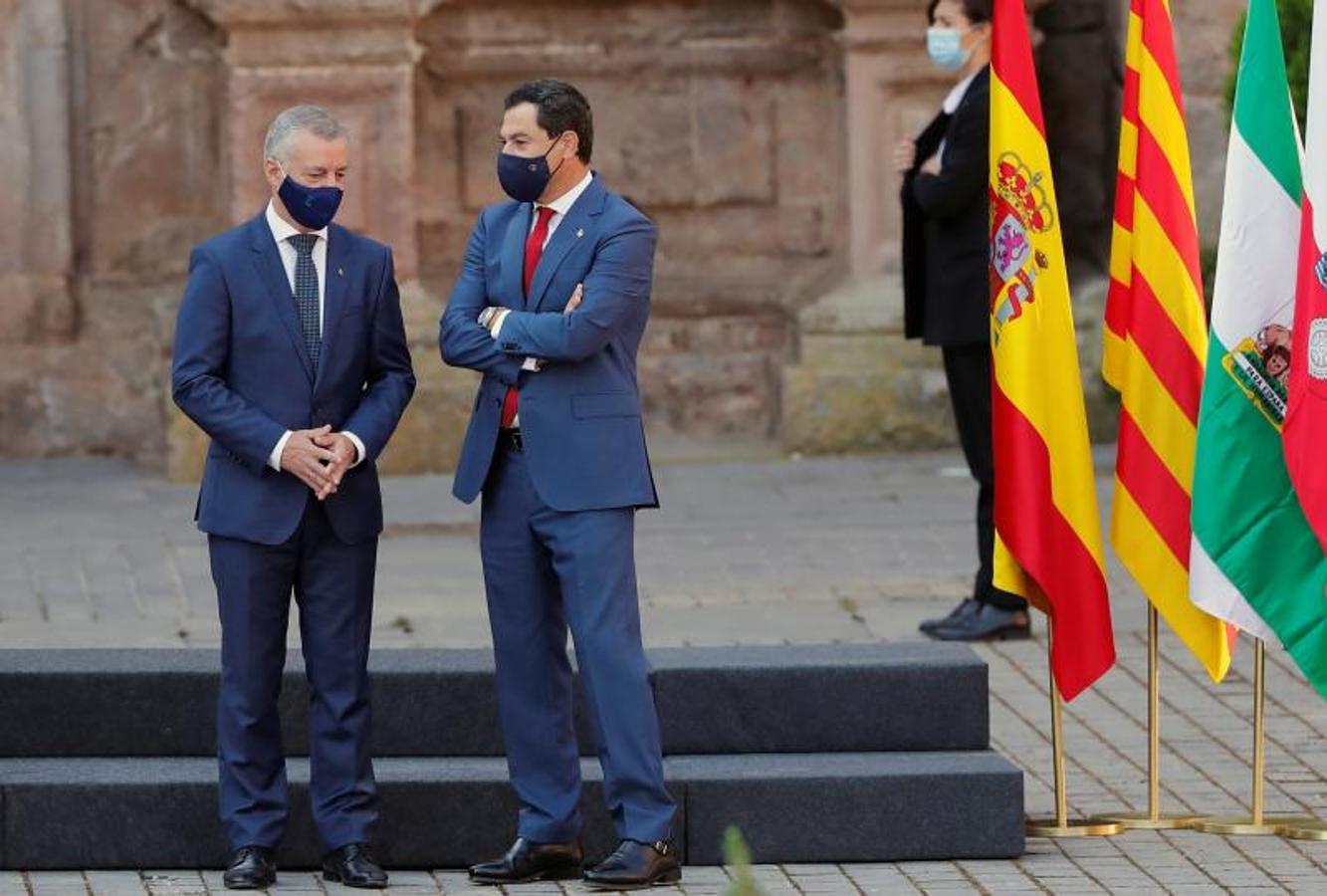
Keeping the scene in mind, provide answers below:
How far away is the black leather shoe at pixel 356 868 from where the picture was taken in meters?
6.34

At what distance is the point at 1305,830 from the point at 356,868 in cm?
A: 215

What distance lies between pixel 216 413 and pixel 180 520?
16.8 feet

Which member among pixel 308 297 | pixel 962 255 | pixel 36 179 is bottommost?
pixel 308 297

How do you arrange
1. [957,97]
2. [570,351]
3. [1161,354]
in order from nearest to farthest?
[570,351], [1161,354], [957,97]

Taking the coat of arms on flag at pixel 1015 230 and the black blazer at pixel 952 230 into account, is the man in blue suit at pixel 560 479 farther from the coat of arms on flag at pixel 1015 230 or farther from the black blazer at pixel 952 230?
the black blazer at pixel 952 230

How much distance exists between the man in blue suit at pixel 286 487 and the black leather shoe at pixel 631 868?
0.49 m

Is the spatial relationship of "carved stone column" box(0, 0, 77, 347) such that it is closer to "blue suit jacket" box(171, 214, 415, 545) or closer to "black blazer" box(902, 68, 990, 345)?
"black blazer" box(902, 68, 990, 345)

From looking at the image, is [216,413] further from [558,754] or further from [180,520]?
[180,520]

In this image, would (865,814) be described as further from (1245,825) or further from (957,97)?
(957,97)

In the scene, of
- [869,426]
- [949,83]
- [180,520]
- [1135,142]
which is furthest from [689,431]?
[1135,142]

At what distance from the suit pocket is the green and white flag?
136 centimetres

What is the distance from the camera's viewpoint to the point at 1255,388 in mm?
6789

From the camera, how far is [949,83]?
41.0 feet

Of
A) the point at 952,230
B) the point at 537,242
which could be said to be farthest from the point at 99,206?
the point at 537,242
